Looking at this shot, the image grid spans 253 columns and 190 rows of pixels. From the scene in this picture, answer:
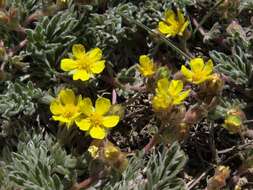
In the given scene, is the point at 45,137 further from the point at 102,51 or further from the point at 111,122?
the point at 102,51

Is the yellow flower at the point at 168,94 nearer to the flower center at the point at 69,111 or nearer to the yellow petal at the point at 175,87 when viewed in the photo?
the yellow petal at the point at 175,87

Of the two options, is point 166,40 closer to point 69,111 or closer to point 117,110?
point 117,110

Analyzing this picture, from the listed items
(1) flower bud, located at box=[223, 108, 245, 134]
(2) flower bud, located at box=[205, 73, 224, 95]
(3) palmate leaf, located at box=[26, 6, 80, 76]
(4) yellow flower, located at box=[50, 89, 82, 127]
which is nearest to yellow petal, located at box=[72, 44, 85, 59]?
(3) palmate leaf, located at box=[26, 6, 80, 76]

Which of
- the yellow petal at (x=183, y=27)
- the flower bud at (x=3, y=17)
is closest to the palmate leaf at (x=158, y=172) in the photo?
the yellow petal at (x=183, y=27)

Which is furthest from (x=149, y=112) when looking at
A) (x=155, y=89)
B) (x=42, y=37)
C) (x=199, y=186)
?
(x=42, y=37)

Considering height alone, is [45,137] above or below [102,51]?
below

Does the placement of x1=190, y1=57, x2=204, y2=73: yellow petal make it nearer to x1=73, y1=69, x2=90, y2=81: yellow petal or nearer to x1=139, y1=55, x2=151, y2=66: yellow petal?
x1=139, y1=55, x2=151, y2=66: yellow petal
